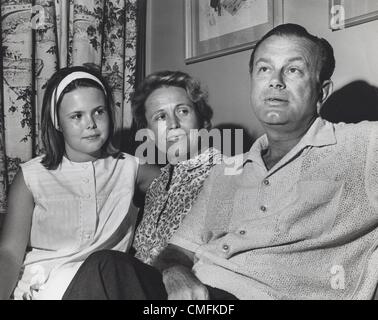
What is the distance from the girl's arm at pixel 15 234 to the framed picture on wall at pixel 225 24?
86 cm

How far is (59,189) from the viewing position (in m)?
1.49

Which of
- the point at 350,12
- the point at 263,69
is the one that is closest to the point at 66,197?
the point at 263,69

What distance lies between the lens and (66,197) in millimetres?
1483

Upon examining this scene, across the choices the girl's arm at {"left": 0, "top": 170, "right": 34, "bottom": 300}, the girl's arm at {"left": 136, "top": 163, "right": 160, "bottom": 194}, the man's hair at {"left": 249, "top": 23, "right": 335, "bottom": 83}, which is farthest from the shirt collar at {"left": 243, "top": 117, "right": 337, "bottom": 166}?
the girl's arm at {"left": 0, "top": 170, "right": 34, "bottom": 300}

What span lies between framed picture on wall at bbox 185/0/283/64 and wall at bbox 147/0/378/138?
4cm

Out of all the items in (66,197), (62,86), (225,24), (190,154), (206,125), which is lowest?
(66,197)

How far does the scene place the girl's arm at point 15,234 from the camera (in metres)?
1.38

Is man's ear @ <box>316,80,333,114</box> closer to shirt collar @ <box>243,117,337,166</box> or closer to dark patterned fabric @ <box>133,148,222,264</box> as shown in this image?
shirt collar @ <box>243,117,337,166</box>

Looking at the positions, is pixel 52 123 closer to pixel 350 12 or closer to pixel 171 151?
pixel 171 151

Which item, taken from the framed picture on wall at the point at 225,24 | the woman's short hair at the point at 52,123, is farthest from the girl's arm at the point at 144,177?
the framed picture on wall at the point at 225,24

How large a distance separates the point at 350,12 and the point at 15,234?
115 centimetres

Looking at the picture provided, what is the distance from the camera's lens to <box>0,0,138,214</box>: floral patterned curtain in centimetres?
170

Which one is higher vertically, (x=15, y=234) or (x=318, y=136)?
(x=318, y=136)
